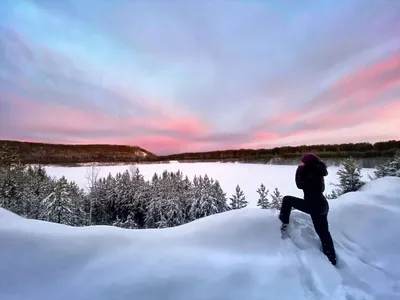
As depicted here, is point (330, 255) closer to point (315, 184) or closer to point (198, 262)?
point (315, 184)

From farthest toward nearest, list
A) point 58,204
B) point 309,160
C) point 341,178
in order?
point 58,204 < point 341,178 < point 309,160

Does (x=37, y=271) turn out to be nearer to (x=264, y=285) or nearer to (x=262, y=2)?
(x=264, y=285)

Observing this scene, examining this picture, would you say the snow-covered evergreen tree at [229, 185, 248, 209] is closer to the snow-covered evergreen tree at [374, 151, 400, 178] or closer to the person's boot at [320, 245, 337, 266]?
the snow-covered evergreen tree at [374, 151, 400, 178]

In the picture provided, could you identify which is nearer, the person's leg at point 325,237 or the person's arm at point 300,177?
the person's leg at point 325,237

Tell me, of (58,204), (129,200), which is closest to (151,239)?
(58,204)

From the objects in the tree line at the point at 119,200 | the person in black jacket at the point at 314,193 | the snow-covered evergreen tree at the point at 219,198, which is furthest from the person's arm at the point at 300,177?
the snow-covered evergreen tree at the point at 219,198

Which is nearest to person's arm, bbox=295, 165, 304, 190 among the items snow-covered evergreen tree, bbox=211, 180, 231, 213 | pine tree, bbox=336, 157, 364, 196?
pine tree, bbox=336, 157, 364, 196

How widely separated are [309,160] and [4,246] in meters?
5.11

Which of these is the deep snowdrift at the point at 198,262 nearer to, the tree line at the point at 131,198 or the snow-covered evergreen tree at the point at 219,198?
the tree line at the point at 131,198

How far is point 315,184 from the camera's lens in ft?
13.9

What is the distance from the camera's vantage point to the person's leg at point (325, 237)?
12.6ft

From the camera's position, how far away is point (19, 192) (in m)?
30.2

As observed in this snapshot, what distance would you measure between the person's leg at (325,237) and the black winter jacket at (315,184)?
5.4 inches

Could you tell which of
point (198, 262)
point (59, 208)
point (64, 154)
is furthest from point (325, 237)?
→ point (64, 154)
